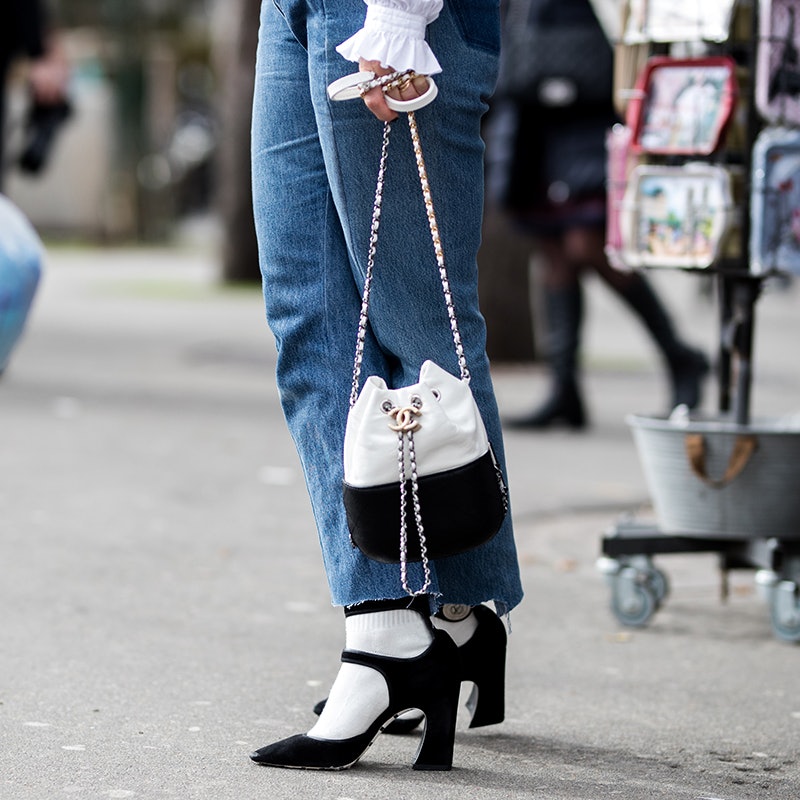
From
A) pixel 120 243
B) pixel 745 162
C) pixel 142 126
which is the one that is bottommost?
pixel 120 243

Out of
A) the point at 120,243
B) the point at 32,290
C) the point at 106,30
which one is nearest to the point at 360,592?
the point at 32,290

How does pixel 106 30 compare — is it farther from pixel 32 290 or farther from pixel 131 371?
pixel 32 290

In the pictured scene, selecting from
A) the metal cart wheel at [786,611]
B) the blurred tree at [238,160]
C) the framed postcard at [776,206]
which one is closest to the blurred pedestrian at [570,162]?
the framed postcard at [776,206]

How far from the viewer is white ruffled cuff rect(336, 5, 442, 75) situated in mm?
2793

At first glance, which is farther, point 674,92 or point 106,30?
point 106,30

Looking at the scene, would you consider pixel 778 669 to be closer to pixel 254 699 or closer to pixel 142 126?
pixel 254 699

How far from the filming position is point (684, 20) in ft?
13.3

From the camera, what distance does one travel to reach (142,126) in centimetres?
2212

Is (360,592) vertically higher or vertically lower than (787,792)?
higher

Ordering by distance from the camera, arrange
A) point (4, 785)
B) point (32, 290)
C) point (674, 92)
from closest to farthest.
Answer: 1. point (4, 785)
2. point (674, 92)
3. point (32, 290)

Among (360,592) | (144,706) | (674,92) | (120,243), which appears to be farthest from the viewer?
(120,243)

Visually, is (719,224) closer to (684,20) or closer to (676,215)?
(676,215)

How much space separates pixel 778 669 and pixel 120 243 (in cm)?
1869

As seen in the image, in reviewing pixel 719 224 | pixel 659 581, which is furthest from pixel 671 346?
pixel 719 224
